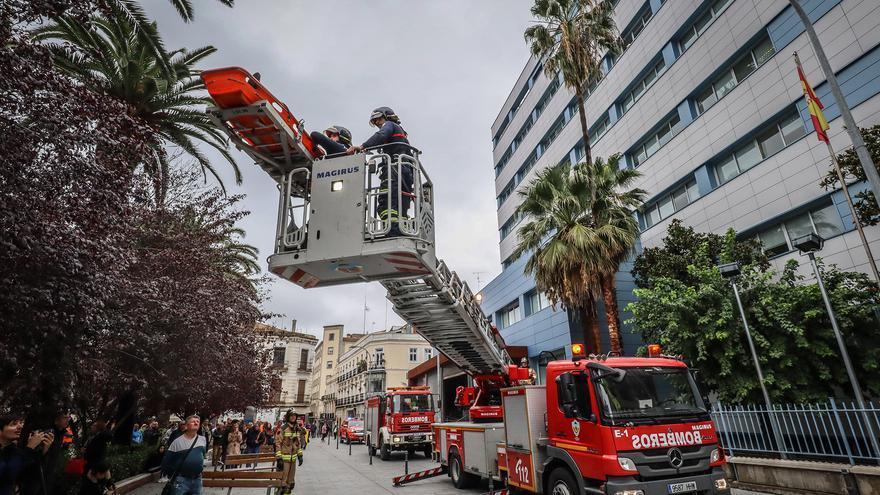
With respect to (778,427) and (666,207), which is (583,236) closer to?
(778,427)

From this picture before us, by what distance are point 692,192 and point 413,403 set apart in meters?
15.6

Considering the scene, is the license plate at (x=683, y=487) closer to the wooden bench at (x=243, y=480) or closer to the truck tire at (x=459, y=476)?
the truck tire at (x=459, y=476)

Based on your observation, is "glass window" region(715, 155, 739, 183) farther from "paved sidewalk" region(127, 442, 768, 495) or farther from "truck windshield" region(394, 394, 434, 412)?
"truck windshield" region(394, 394, 434, 412)

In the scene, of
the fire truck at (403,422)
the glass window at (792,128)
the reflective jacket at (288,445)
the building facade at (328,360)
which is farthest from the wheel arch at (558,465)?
the building facade at (328,360)

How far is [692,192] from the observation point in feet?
62.5

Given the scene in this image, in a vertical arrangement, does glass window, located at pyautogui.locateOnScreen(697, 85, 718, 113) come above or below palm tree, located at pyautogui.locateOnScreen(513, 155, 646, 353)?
above

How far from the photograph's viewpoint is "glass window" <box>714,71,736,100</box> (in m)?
17.7

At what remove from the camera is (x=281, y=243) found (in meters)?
5.54

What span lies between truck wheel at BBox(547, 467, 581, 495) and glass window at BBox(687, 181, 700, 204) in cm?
1557

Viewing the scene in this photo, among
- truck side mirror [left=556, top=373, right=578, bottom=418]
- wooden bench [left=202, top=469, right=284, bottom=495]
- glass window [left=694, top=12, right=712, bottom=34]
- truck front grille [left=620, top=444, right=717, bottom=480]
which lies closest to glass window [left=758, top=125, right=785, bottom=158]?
glass window [left=694, top=12, right=712, bottom=34]

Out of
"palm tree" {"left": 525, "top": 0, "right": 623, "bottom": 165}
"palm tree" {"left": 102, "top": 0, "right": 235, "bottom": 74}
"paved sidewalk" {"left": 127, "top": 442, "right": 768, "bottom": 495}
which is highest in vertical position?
"palm tree" {"left": 525, "top": 0, "right": 623, "bottom": 165}

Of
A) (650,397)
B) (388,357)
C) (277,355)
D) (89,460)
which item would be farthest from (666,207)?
(388,357)

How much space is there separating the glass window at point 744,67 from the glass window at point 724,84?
225 millimetres

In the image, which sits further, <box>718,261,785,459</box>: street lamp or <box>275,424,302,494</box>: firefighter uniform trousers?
<box>275,424,302,494</box>: firefighter uniform trousers
